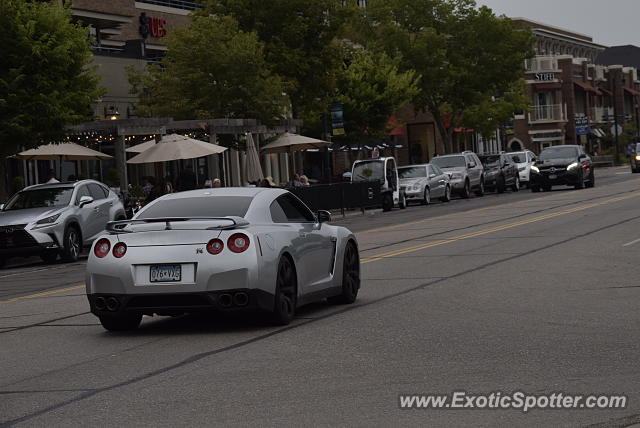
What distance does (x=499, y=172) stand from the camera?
53.5 m

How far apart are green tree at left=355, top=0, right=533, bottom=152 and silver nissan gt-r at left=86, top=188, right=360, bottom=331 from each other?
4950 cm

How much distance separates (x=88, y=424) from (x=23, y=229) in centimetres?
1766

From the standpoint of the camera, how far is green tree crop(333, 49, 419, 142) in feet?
192

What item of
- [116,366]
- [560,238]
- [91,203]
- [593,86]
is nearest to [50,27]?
[91,203]

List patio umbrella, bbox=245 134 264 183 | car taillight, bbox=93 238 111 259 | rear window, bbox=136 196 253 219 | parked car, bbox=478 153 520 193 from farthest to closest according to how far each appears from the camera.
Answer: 1. parked car, bbox=478 153 520 193
2. patio umbrella, bbox=245 134 264 183
3. rear window, bbox=136 196 253 219
4. car taillight, bbox=93 238 111 259

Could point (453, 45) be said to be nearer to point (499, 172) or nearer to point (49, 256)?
point (499, 172)

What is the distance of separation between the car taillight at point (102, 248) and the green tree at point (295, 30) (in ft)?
114

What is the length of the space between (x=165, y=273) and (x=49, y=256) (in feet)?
49.8

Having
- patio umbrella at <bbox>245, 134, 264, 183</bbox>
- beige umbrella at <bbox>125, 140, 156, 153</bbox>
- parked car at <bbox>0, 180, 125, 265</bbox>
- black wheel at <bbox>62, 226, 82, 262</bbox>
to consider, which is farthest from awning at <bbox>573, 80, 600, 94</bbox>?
black wheel at <bbox>62, 226, 82, 262</bbox>

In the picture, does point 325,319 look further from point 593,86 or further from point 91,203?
point 593,86

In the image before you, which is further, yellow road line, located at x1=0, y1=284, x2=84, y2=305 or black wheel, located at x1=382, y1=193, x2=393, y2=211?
black wheel, located at x1=382, y1=193, x2=393, y2=211

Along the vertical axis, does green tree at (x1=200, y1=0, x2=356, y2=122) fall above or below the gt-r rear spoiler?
above

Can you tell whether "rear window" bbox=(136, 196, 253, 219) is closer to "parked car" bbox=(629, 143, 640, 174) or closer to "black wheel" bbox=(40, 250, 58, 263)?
"black wheel" bbox=(40, 250, 58, 263)

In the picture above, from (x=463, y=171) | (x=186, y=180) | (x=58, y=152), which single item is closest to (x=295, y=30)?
(x=463, y=171)
